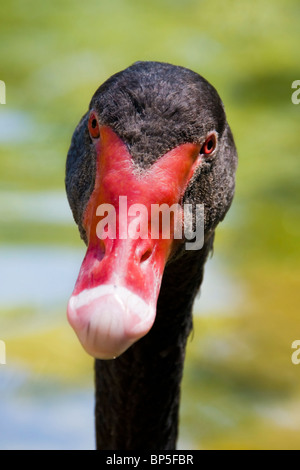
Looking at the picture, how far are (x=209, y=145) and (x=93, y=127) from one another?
25cm

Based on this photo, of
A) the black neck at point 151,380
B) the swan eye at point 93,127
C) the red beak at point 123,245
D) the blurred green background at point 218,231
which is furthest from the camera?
the blurred green background at point 218,231

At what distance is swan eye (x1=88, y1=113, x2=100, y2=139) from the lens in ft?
6.00

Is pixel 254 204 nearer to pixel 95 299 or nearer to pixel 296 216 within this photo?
pixel 296 216

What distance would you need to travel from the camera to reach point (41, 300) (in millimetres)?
3342

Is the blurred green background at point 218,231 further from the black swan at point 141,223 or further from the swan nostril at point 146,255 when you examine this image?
the swan nostril at point 146,255

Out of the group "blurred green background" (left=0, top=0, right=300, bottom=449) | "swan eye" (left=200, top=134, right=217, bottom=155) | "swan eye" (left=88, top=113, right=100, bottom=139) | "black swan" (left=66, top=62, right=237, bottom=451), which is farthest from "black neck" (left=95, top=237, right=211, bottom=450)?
"blurred green background" (left=0, top=0, right=300, bottom=449)

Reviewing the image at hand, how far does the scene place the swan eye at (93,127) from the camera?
1830 mm

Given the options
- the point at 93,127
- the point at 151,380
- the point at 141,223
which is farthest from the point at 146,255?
the point at 151,380

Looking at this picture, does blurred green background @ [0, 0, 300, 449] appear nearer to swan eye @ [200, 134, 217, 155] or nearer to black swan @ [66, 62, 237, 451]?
black swan @ [66, 62, 237, 451]

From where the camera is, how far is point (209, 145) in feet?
6.19

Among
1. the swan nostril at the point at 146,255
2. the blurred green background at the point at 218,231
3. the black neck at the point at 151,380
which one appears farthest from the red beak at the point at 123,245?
the blurred green background at the point at 218,231

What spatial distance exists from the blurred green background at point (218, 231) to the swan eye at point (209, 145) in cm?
130

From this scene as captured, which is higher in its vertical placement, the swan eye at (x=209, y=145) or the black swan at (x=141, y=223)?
the swan eye at (x=209, y=145)

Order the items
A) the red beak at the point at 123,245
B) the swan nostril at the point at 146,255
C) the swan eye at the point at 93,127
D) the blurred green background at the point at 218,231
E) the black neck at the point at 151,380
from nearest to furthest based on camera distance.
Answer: the red beak at the point at 123,245, the swan nostril at the point at 146,255, the swan eye at the point at 93,127, the black neck at the point at 151,380, the blurred green background at the point at 218,231
